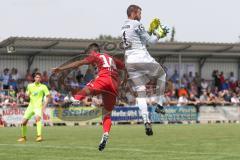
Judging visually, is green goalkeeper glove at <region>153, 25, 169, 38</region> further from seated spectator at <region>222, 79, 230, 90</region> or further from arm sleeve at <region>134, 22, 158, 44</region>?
seated spectator at <region>222, 79, 230, 90</region>

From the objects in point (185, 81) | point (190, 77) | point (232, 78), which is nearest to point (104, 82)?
point (185, 81)

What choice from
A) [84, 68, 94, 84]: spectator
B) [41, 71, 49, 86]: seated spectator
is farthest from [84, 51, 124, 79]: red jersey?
[41, 71, 49, 86]: seated spectator

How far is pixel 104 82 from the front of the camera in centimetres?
1457

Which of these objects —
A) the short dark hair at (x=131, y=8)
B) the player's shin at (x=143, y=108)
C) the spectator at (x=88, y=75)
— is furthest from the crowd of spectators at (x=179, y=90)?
the short dark hair at (x=131, y=8)

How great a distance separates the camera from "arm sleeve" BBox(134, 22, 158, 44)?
1436 cm

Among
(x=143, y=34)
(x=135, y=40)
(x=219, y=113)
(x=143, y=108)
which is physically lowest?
(x=219, y=113)

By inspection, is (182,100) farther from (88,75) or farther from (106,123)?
(106,123)

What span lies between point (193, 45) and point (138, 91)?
34207mm

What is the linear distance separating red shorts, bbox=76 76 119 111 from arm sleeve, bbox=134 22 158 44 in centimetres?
114

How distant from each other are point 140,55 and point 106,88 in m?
1.02

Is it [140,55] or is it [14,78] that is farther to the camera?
[14,78]

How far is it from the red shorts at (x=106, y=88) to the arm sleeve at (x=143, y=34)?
1.14 meters

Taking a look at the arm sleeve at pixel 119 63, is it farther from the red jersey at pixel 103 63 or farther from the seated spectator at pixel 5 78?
the seated spectator at pixel 5 78

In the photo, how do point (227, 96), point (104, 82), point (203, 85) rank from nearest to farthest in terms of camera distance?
point (104, 82) → point (227, 96) → point (203, 85)
